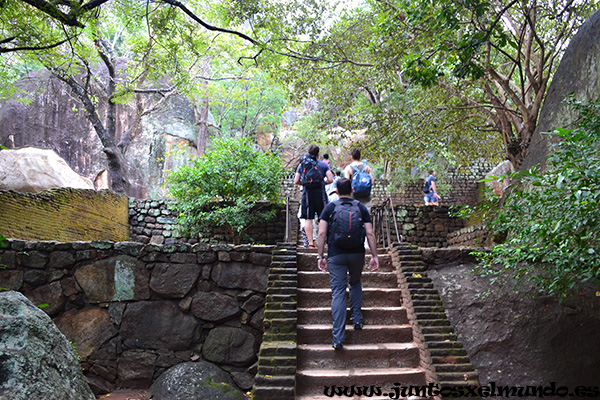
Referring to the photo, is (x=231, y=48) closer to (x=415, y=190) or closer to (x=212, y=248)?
(x=415, y=190)

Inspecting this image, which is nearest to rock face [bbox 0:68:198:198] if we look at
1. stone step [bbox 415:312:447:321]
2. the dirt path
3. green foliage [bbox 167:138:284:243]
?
green foliage [bbox 167:138:284:243]

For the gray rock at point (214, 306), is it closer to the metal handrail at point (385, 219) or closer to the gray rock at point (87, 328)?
the gray rock at point (87, 328)

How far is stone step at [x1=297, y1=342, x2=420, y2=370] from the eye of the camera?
4102mm

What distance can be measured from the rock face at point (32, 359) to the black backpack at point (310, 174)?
12.8ft

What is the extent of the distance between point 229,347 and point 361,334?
6.32 ft

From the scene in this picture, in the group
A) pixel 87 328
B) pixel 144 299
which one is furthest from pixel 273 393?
pixel 87 328

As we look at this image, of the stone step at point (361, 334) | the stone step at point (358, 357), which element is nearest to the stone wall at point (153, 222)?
the stone step at point (361, 334)

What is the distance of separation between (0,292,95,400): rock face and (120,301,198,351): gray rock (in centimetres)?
238

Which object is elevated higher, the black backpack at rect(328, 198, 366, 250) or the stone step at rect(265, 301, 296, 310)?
the black backpack at rect(328, 198, 366, 250)

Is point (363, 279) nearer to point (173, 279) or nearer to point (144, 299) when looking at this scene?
point (173, 279)

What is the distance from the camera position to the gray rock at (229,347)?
523cm

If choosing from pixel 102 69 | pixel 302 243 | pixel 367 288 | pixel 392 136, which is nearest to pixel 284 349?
pixel 367 288

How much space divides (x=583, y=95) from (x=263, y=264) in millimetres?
5851

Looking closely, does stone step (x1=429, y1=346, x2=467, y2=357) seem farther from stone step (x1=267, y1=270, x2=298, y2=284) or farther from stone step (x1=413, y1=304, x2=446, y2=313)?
stone step (x1=267, y1=270, x2=298, y2=284)
